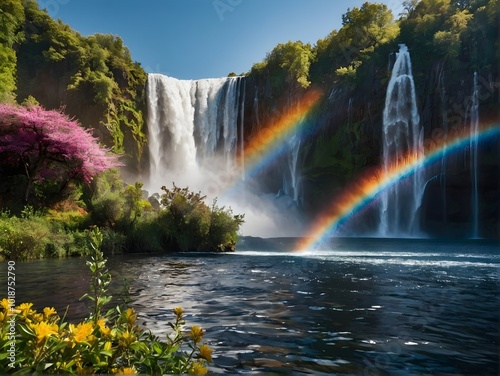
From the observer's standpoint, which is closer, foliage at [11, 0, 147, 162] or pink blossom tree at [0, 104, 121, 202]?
pink blossom tree at [0, 104, 121, 202]

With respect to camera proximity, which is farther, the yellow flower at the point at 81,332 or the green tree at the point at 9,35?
the green tree at the point at 9,35

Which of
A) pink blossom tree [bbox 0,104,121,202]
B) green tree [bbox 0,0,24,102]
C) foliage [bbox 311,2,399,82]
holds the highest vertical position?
foliage [bbox 311,2,399,82]

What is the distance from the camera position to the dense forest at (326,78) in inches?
1651

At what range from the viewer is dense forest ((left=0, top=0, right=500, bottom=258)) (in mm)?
41938

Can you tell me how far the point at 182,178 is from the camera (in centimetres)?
5053

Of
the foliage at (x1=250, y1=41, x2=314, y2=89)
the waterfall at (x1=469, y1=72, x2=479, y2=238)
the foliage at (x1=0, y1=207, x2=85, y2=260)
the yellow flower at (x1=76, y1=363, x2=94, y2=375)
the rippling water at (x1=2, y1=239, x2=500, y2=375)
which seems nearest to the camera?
the yellow flower at (x1=76, y1=363, x2=94, y2=375)

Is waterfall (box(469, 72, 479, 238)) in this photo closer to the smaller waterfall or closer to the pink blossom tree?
the smaller waterfall

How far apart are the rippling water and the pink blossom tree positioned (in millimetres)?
11787

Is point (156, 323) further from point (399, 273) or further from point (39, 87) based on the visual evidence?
point (39, 87)

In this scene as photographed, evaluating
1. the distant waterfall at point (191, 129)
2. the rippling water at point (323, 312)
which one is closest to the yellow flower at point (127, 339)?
the rippling water at point (323, 312)

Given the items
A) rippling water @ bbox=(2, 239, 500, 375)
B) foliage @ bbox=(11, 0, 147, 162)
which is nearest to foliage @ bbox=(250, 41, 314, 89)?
foliage @ bbox=(11, 0, 147, 162)

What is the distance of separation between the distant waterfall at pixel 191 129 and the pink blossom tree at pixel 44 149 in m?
23.0

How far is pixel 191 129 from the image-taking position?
50.6 metres

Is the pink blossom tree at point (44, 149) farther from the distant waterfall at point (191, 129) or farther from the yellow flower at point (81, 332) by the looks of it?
the yellow flower at point (81, 332)
